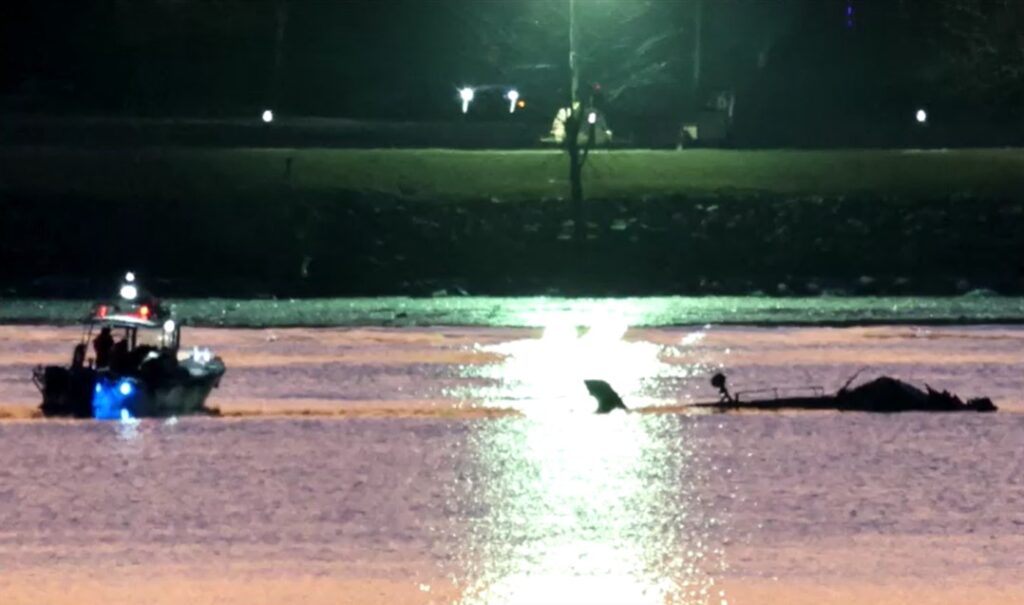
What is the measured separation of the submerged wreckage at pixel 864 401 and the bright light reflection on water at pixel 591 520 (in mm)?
1132

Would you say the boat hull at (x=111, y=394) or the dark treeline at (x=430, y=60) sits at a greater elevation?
the dark treeline at (x=430, y=60)

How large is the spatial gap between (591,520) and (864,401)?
6.92 m

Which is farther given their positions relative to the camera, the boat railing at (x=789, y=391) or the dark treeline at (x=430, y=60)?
the dark treeline at (x=430, y=60)

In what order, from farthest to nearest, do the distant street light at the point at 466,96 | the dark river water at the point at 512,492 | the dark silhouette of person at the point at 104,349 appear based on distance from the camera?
the distant street light at the point at 466,96
the dark silhouette of person at the point at 104,349
the dark river water at the point at 512,492

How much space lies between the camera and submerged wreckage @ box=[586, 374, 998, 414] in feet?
74.5

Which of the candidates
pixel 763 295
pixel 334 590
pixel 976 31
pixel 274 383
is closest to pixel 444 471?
pixel 334 590

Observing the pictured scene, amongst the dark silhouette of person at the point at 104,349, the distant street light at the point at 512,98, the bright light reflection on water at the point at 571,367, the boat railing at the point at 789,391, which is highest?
the distant street light at the point at 512,98

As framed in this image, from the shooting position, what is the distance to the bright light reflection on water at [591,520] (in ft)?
46.4

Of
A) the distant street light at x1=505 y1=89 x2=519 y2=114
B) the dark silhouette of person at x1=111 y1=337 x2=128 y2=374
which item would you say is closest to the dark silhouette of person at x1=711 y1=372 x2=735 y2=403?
the dark silhouette of person at x1=111 y1=337 x2=128 y2=374

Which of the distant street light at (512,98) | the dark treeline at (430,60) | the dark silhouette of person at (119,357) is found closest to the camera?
the dark silhouette of person at (119,357)

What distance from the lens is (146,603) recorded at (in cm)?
1362

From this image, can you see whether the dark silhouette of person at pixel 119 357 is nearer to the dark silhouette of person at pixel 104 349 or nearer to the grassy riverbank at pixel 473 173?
the dark silhouette of person at pixel 104 349

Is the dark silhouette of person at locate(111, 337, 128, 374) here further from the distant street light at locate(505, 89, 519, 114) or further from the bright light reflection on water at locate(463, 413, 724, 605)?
the distant street light at locate(505, 89, 519, 114)

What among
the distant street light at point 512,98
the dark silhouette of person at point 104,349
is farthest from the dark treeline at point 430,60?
the dark silhouette of person at point 104,349
